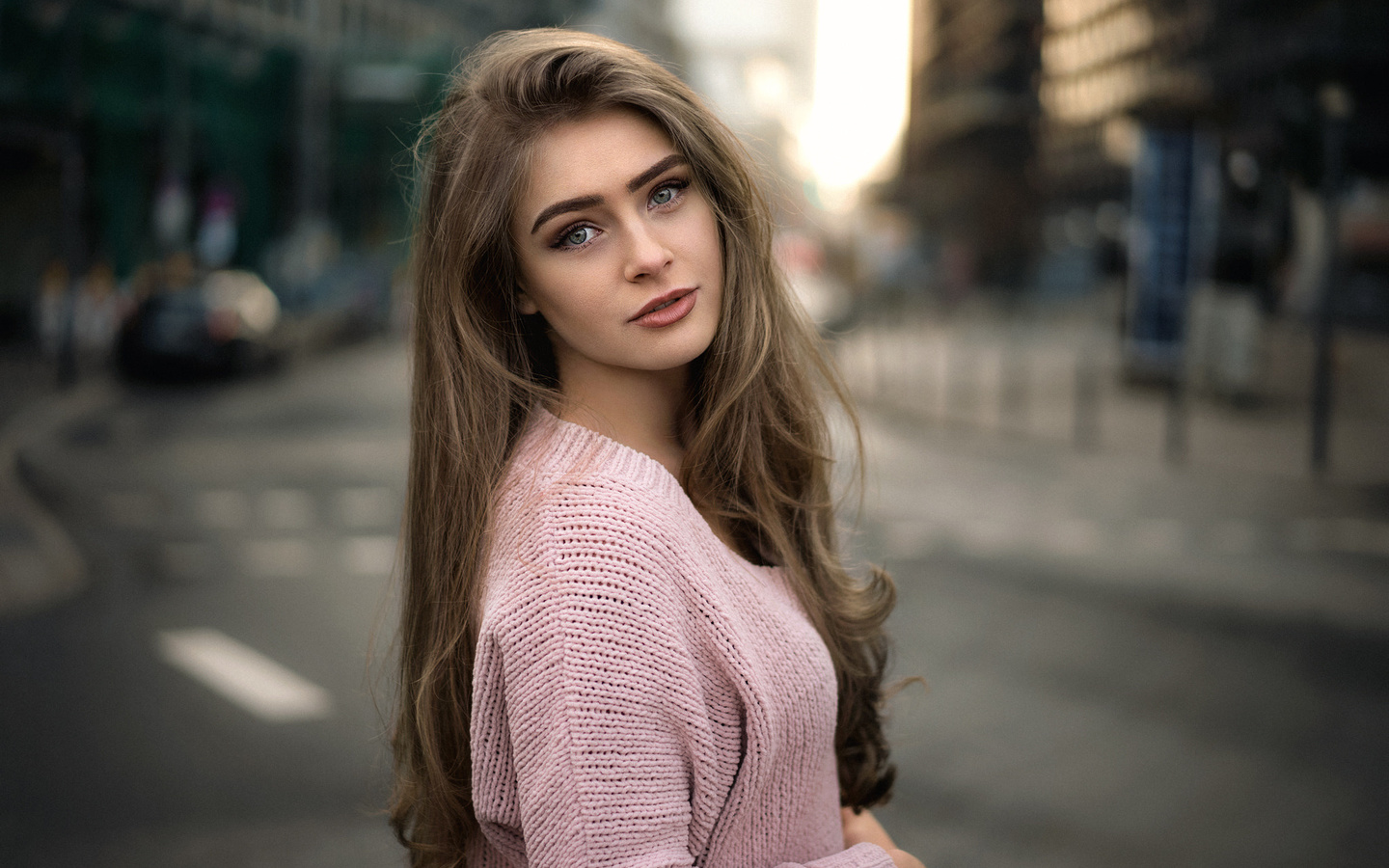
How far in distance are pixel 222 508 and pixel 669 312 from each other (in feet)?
28.8

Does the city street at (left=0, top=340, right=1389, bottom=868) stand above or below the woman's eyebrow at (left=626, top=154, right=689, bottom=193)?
below

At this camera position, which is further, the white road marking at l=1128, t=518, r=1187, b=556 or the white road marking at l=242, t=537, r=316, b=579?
the white road marking at l=1128, t=518, r=1187, b=556

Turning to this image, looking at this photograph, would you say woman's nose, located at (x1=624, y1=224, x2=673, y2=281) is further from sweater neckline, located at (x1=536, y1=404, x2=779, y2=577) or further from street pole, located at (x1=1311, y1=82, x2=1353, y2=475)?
street pole, located at (x1=1311, y1=82, x2=1353, y2=475)

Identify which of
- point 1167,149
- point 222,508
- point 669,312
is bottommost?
point 222,508

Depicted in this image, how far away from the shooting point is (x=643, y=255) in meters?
1.60

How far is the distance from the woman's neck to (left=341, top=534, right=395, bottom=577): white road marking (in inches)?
232

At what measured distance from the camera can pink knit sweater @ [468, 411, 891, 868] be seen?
4.61ft

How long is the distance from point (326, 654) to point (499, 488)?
4.72 m

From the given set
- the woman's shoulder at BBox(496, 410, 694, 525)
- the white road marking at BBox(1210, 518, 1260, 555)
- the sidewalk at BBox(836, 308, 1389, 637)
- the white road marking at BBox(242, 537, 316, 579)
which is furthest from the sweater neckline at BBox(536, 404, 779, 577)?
the white road marking at BBox(1210, 518, 1260, 555)

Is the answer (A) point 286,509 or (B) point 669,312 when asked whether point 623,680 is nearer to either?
(B) point 669,312

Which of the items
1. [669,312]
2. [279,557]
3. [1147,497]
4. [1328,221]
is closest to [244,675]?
[279,557]

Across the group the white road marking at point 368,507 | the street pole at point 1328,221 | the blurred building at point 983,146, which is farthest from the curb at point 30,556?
the blurred building at point 983,146

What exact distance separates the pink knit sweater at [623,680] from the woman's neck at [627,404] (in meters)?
0.08

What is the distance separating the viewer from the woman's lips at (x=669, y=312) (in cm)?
166
